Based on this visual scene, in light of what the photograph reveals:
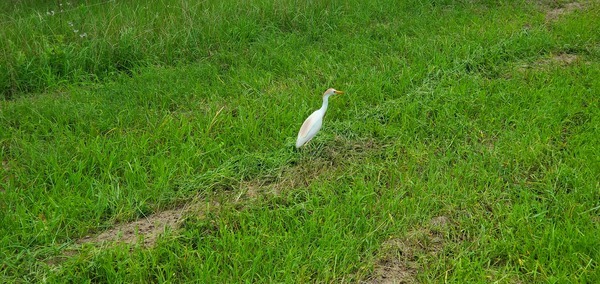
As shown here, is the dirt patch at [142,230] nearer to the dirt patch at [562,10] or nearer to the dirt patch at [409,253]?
the dirt patch at [409,253]

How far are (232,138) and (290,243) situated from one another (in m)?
1.23

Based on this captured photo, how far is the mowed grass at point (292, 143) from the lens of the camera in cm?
278

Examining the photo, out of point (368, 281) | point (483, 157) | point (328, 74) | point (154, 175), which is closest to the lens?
point (368, 281)

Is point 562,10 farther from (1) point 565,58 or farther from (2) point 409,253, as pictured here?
(2) point 409,253

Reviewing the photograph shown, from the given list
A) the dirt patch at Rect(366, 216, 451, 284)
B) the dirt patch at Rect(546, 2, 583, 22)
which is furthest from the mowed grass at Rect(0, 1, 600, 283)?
the dirt patch at Rect(546, 2, 583, 22)

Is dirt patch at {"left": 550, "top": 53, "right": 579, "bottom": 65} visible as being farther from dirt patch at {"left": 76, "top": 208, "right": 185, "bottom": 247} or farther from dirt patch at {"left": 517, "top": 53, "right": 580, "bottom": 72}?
dirt patch at {"left": 76, "top": 208, "right": 185, "bottom": 247}

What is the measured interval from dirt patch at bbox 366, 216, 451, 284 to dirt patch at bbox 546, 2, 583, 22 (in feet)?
13.9

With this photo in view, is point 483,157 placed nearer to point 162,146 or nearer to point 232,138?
point 232,138

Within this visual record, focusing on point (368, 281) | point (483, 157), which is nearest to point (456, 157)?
point (483, 157)

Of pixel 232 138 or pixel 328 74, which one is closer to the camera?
pixel 232 138

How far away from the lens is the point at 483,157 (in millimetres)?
3637

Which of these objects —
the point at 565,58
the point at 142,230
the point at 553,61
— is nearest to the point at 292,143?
the point at 142,230

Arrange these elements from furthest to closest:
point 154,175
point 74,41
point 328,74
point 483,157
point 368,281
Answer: point 74,41
point 328,74
point 483,157
point 154,175
point 368,281

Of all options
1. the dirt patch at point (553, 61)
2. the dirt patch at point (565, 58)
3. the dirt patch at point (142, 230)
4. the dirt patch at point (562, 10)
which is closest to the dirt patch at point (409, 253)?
the dirt patch at point (142, 230)
